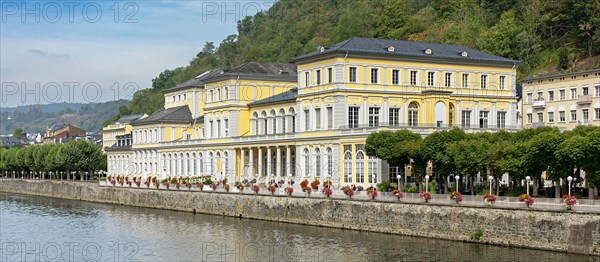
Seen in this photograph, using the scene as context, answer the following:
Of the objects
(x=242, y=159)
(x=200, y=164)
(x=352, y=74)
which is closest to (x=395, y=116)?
(x=352, y=74)

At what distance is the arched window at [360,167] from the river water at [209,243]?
997cm

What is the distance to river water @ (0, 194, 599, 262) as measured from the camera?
52.9m

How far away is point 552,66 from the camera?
351 ft

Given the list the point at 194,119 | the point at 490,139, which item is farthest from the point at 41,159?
the point at 490,139

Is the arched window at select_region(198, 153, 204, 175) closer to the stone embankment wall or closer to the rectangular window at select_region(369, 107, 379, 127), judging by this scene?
the stone embankment wall

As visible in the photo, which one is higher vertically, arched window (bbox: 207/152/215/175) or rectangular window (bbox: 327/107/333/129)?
rectangular window (bbox: 327/107/333/129)

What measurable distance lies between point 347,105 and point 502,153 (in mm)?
23002

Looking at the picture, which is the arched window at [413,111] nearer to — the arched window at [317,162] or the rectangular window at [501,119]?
the arched window at [317,162]

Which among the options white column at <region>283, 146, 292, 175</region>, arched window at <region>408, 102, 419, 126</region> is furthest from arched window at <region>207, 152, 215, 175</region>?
arched window at <region>408, 102, 419, 126</region>

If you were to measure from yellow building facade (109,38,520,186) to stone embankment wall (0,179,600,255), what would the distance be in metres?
8.67

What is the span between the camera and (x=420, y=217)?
58.6 meters

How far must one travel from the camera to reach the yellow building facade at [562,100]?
292 feet

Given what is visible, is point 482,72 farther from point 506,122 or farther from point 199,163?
point 199,163

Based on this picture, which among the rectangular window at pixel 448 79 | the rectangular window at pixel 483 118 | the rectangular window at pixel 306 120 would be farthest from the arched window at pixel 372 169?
the rectangular window at pixel 483 118
